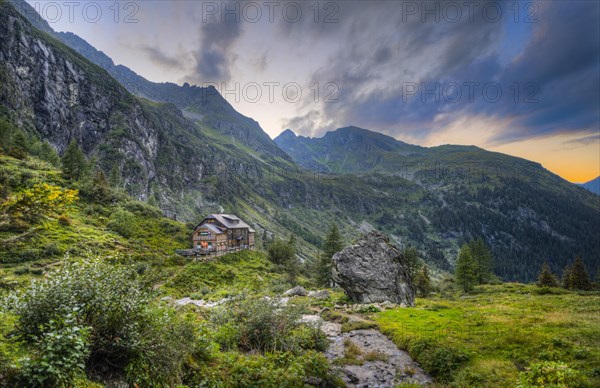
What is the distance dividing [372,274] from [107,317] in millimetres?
41040

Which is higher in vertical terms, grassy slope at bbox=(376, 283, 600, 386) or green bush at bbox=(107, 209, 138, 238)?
green bush at bbox=(107, 209, 138, 238)

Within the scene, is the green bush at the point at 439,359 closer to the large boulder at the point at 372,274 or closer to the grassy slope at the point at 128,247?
the grassy slope at the point at 128,247

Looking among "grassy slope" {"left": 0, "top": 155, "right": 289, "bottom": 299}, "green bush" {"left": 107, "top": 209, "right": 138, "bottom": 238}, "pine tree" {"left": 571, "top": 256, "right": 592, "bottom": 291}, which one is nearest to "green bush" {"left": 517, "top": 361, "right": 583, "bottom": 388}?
"grassy slope" {"left": 0, "top": 155, "right": 289, "bottom": 299}

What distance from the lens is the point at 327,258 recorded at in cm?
7462

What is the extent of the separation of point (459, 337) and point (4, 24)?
829 ft

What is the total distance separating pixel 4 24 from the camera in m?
161

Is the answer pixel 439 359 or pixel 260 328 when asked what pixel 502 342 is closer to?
pixel 439 359

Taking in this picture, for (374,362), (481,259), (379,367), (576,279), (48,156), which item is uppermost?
(48,156)

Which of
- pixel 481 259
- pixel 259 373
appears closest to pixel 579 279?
pixel 481 259

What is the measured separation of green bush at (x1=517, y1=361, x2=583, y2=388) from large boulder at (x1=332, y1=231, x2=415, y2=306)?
31.4 m

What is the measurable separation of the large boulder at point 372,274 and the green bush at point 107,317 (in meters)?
37.1

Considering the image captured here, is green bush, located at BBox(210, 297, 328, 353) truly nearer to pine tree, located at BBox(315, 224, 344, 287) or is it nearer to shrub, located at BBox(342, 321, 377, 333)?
shrub, located at BBox(342, 321, 377, 333)

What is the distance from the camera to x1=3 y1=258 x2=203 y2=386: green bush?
874 centimetres

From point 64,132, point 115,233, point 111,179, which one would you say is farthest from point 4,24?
point 115,233
